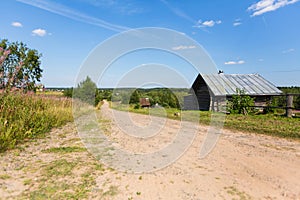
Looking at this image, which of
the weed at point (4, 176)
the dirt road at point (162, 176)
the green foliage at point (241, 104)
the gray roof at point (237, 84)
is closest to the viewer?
the dirt road at point (162, 176)

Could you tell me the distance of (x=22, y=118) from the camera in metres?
5.72

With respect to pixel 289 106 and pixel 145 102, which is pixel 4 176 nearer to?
pixel 289 106

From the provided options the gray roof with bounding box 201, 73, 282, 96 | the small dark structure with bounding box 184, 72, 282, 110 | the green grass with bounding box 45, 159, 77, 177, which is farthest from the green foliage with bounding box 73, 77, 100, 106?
the gray roof with bounding box 201, 73, 282, 96

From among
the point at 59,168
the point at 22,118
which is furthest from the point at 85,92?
the point at 59,168

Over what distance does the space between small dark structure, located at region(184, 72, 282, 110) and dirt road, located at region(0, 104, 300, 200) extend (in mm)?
10885

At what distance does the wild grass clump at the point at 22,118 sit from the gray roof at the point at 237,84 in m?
11.8

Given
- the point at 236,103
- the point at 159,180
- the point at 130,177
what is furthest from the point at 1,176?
the point at 236,103

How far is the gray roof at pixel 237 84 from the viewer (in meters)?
15.7

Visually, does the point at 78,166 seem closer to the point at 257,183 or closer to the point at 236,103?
the point at 257,183

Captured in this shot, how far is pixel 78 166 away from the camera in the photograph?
139 inches

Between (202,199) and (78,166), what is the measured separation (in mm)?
2230

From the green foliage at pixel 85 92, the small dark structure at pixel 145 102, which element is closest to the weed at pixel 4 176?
the green foliage at pixel 85 92

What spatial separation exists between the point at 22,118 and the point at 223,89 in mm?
14031

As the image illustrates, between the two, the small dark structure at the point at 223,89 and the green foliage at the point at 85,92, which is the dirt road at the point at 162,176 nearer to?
the green foliage at the point at 85,92
